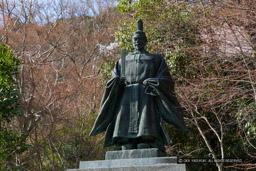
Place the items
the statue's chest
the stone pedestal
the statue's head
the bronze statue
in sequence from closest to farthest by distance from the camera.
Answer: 1. the stone pedestal
2. the bronze statue
3. the statue's chest
4. the statue's head

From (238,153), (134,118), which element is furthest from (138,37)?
(238,153)

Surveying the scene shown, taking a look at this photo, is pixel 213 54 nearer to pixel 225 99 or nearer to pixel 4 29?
pixel 225 99

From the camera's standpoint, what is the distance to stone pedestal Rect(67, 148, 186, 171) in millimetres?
4703

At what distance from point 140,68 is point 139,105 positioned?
579mm

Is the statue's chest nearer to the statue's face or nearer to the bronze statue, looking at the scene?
the bronze statue

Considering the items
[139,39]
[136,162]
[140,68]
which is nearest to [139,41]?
[139,39]

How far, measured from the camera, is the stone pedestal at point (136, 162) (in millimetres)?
4703

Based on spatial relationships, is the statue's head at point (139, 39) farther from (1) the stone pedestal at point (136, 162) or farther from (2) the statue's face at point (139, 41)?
(1) the stone pedestal at point (136, 162)

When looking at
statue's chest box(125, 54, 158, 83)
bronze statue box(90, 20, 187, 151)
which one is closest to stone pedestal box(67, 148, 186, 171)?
bronze statue box(90, 20, 187, 151)

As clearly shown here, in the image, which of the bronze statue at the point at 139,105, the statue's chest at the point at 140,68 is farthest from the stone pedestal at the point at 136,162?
the statue's chest at the point at 140,68

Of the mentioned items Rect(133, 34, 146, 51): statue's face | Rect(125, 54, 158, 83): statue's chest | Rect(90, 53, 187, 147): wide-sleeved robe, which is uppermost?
Rect(133, 34, 146, 51): statue's face

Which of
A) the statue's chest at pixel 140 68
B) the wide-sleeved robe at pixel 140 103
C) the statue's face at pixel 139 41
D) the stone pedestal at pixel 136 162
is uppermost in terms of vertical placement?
the statue's face at pixel 139 41

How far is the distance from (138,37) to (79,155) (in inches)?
335

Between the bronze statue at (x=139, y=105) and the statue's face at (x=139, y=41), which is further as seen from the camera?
the statue's face at (x=139, y=41)
